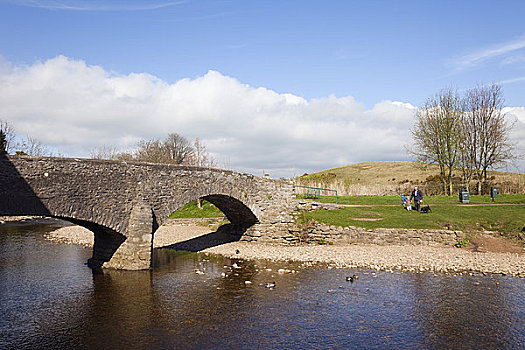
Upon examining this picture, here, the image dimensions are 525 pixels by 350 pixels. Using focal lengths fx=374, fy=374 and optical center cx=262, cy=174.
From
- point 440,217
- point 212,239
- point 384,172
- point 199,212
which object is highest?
point 384,172

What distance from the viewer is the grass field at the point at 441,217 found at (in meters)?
25.6

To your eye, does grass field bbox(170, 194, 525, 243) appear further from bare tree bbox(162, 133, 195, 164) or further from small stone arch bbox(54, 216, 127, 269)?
bare tree bbox(162, 133, 195, 164)

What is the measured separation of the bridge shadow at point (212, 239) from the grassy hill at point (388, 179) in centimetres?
1537

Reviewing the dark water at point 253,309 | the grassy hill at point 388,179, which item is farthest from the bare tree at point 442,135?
the dark water at point 253,309

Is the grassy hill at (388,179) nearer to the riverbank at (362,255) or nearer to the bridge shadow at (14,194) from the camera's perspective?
the riverbank at (362,255)

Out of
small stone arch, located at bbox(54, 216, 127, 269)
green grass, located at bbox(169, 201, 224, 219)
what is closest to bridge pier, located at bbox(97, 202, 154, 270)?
small stone arch, located at bbox(54, 216, 127, 269)

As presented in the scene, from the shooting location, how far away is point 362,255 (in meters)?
22.2

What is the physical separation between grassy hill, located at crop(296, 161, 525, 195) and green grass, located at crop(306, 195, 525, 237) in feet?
42.0

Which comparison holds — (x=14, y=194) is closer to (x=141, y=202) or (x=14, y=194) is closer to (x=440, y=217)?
(x=141, y=202)

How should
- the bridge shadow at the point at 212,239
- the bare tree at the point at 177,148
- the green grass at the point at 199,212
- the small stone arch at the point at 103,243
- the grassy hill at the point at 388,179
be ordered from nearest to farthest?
the small stone arch at the point at 103,243 < the bridge shadow at the point at 212,239 < the green grass at the point at 199,212 < the grassy hill at the point at 388,179 < the bare tree at the point at 177,148

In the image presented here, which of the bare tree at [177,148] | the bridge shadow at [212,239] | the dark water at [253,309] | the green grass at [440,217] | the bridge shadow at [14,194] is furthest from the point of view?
the bare tree at [177,148]

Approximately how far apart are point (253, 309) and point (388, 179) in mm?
62976

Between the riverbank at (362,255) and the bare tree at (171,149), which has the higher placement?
the bare tree at (171,149)

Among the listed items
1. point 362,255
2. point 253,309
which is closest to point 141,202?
point 253,309
